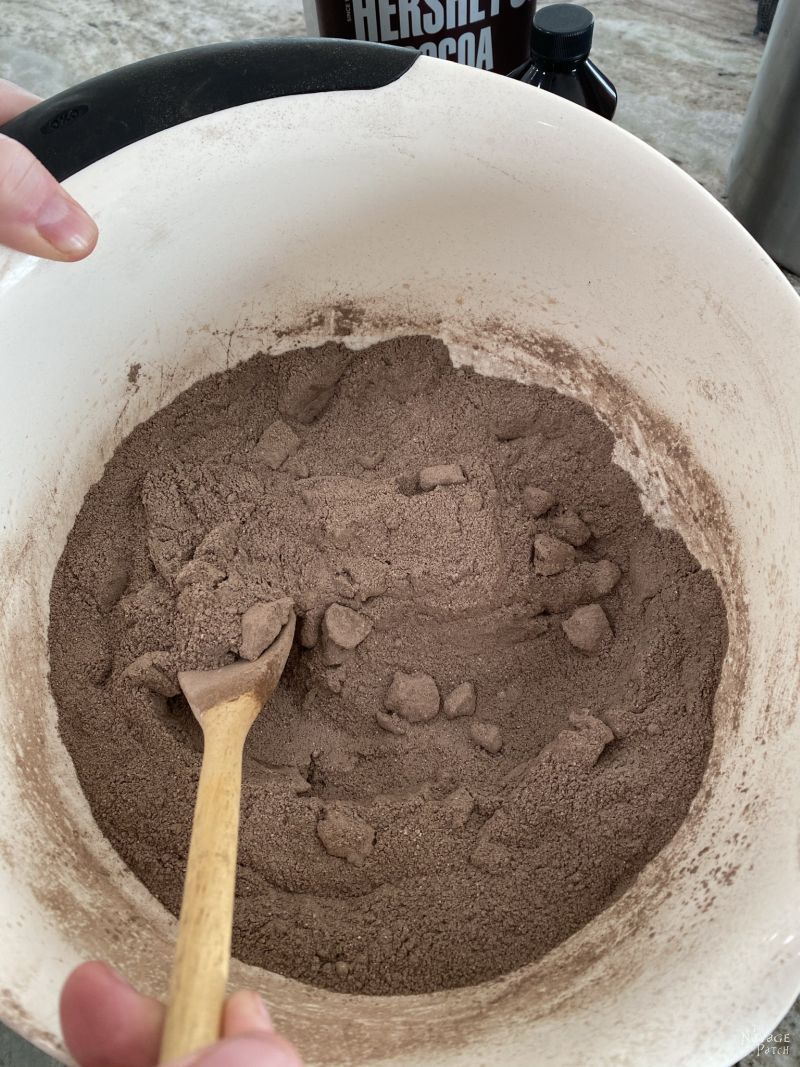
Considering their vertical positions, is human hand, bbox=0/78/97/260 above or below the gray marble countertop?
above

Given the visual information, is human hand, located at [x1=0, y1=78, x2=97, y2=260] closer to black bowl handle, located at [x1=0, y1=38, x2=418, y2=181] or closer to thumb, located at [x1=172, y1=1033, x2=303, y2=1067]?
black bowl handle, located at [x1=0, y1=38, x2=418, y2=181]

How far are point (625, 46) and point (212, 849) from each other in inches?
65.4

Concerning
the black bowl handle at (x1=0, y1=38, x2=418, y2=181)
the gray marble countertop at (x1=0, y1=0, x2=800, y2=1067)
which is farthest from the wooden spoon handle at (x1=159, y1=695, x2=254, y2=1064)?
the gray marble countertop at (x1=0, y1=0, x2=800, y2=1067)

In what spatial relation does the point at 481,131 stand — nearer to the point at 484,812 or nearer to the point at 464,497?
the point at 464,497

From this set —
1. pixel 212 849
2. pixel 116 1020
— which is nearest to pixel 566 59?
pixel 212 849

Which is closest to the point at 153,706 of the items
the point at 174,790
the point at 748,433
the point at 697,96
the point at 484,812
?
the point at 174,790

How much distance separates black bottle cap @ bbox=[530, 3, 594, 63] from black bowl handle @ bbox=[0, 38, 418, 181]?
0.30 metres

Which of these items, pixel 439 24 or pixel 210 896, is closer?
pixel 210 896

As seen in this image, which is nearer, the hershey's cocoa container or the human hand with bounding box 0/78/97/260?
the human hand with bounding box 0/78/97/260

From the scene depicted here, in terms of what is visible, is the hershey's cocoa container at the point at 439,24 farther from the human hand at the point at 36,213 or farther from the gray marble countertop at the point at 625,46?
the human hand at the point at 36,213

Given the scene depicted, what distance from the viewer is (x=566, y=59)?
1.12 meters

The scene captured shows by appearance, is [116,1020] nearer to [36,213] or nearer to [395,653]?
[395,653]

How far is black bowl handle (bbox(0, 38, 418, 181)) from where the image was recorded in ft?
2.66

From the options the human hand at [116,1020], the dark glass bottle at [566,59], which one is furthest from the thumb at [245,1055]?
the dark glass bottle at [566,59]
